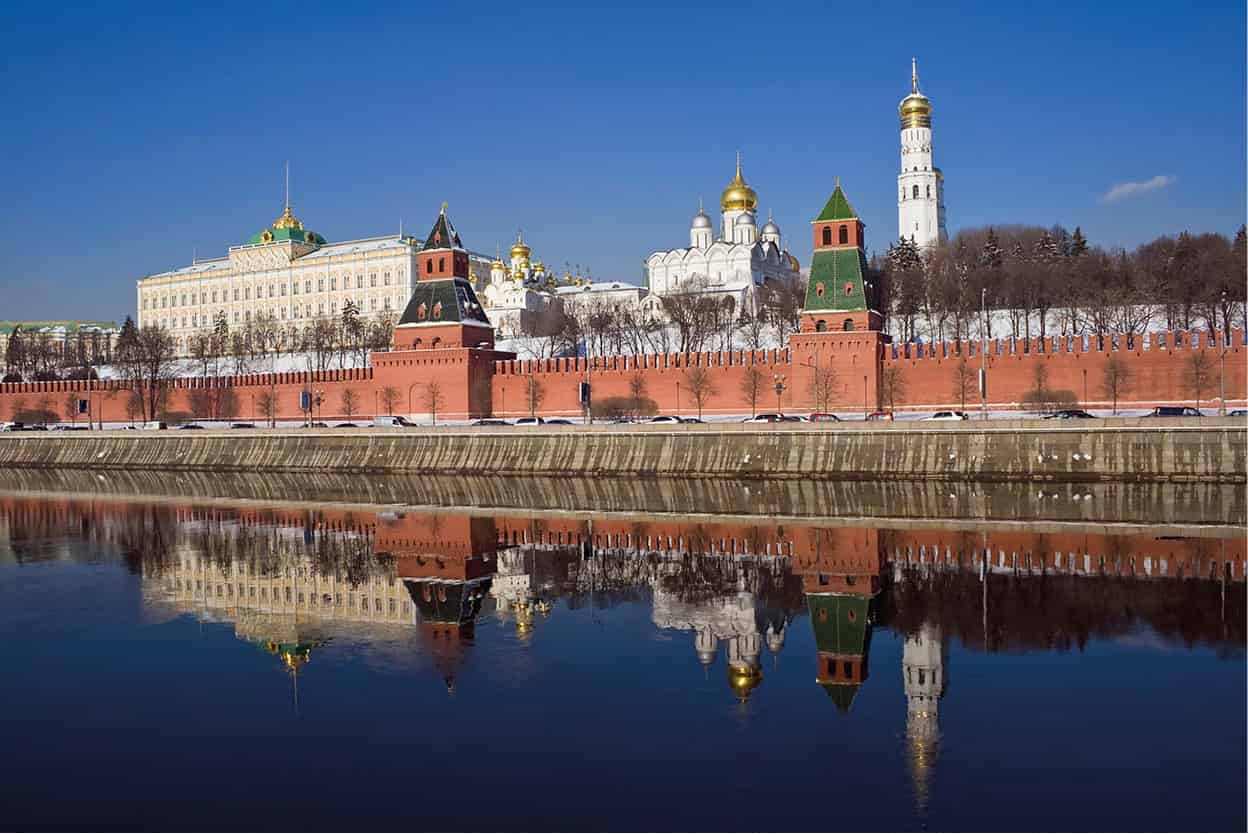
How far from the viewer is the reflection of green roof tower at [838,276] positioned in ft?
103

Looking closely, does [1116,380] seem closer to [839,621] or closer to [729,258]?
[839,621]

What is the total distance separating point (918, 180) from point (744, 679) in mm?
54635

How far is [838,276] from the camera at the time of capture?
3175 cm

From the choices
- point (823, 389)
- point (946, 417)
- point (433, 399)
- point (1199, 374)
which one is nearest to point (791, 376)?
point (823, 389)

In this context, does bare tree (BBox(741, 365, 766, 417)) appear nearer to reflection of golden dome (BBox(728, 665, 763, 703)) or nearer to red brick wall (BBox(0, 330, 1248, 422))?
red brick wall (BBox(0, 330, 1248, 422))

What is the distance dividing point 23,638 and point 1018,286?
134 feet

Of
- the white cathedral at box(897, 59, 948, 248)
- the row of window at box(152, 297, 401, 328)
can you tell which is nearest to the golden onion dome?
the white cathedral at box(897, 59, 948, 248)

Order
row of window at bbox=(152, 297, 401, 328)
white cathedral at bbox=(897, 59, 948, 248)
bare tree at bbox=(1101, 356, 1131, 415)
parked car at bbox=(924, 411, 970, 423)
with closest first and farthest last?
parked car at bbox=(924, 411, 970, 423) → bare tree at bbox=(1101, 356, 1131, 415) → white cathedral at bbox=(897, 59, 948, 248) → row of window at bbox=(152, 297, 401, 328)

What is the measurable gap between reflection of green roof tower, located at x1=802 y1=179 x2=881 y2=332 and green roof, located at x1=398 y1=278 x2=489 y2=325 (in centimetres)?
1030

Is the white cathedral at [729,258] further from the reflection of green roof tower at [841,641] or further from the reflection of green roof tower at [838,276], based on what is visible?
the reflection of green roof tower at [841,641]

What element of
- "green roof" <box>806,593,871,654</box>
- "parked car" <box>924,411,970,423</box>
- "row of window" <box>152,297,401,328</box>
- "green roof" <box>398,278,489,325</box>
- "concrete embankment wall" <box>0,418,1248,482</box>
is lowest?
"green roof" <box>806,593,871,654</box>

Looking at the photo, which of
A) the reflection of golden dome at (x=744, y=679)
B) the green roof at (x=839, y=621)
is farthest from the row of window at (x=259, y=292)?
the reflection of golden dome at (x=744, y=679)

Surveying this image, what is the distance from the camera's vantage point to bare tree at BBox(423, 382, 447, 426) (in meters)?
34.7

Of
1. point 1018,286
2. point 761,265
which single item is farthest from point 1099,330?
point 761,265
